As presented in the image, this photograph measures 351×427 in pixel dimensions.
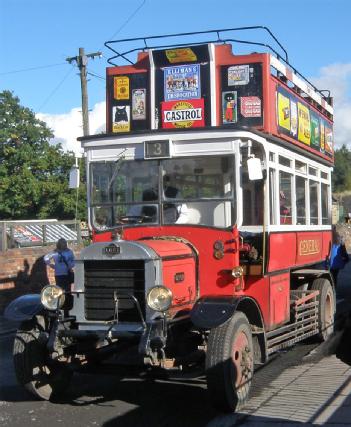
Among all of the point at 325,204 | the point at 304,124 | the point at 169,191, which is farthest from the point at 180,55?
the point at 325,204

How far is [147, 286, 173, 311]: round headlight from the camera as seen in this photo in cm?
592

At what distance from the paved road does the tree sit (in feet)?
93.7

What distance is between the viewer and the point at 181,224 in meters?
6.99

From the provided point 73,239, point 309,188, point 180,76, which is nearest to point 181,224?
point 180,76

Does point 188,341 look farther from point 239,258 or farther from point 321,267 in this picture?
point 321,267

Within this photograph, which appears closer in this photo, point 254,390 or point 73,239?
point 254,390

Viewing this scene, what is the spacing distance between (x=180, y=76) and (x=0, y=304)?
829 cm

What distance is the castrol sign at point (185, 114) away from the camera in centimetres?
758

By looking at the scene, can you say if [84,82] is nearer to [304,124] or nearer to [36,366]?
[304,124]

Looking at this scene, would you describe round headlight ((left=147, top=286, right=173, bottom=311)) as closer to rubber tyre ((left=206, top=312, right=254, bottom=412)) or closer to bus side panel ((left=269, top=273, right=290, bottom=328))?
rubber tyre ((left=206, top=312, right=254, bottom=412))

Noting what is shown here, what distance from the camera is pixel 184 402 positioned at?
666 cm

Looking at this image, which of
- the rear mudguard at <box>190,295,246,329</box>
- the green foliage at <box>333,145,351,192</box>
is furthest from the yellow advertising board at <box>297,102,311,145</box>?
the green foliage at <box>333,145,351,192</box>

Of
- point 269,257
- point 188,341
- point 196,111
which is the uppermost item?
point 196,111

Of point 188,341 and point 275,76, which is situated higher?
point 275,76
